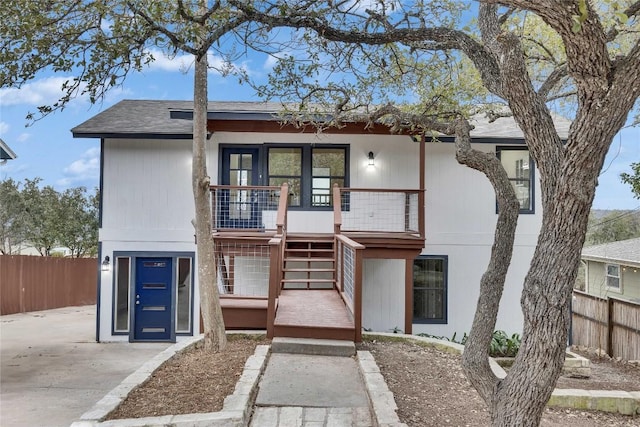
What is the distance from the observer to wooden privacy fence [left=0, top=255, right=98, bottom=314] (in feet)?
49.6

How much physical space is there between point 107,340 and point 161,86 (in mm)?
14752

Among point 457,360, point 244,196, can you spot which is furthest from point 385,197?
point 457,360

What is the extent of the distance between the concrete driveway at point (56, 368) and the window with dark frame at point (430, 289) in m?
5.47

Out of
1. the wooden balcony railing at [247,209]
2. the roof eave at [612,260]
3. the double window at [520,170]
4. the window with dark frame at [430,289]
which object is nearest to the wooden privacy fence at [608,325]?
the double window at [520,170]

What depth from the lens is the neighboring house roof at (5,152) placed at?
1102 centimetres

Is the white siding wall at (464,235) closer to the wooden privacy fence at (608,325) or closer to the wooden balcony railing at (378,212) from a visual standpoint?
the wooden balcony railing at (378,212)

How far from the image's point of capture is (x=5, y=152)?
11.3 m

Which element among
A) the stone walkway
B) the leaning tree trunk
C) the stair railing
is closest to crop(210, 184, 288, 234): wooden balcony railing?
the stair railing

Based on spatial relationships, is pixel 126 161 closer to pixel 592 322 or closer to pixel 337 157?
pixel 337 157

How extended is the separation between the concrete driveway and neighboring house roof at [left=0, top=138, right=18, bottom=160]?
4183 millimetres

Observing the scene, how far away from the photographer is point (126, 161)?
10.6 m

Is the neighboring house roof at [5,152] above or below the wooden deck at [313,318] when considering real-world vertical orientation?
above

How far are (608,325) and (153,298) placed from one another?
32.7 feet

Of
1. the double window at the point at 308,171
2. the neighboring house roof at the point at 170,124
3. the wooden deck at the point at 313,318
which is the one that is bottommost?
the wooden deck at the point at 313,318
